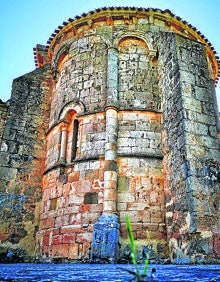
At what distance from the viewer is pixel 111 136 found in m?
7.06

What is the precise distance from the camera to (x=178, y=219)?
5.68 metres

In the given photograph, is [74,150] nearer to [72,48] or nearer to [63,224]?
[63,224]

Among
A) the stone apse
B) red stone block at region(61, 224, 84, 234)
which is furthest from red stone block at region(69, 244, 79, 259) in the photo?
red stone block at region(61, 224, 84, 234)

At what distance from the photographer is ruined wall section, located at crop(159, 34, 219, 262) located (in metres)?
5.12

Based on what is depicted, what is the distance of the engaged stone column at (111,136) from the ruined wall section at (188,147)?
1.17 meters

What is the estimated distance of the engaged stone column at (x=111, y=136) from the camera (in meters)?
6.46

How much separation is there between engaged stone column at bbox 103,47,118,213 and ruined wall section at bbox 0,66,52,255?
8.70 ft

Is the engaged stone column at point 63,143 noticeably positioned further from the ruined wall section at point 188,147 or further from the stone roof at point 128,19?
the stone roof at point 128,19

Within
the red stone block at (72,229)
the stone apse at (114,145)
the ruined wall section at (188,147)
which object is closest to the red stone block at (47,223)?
the stone apse at (114,145)

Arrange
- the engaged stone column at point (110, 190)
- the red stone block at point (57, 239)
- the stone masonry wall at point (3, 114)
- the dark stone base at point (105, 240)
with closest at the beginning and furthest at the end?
the dark stone base at point (105, 240) → the engaged stone column at point (110, 190) → the red stone block at point (57, 239) → the stone masonry wall at point (3, 114)

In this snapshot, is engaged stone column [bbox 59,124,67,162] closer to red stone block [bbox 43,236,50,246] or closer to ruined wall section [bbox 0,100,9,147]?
red stone block [bbox 43,236,50,246]

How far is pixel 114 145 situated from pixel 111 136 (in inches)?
9.2

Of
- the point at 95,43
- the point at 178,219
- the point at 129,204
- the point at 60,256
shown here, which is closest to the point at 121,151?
the point at 129,204

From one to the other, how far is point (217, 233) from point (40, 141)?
228 inches
